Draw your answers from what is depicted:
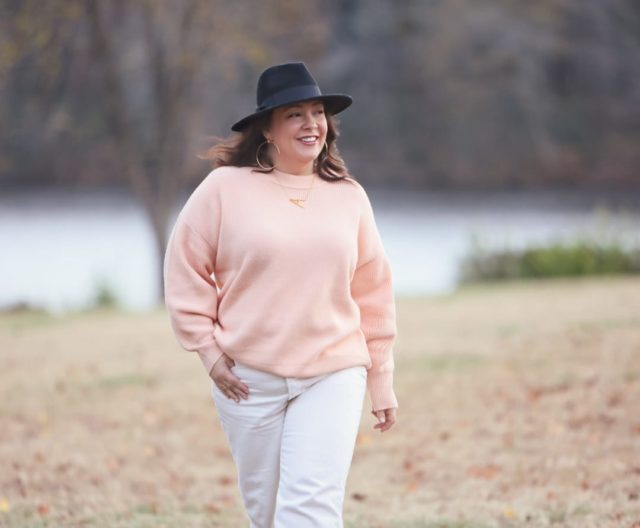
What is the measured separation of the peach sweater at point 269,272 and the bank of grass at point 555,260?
1352 centimetres

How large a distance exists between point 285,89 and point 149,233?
23.7 metres

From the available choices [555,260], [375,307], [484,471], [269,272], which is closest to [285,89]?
[269,272]

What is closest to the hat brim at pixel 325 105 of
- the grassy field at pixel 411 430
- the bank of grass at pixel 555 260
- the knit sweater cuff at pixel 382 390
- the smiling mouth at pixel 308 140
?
the smiling mouth at pixel 308 140

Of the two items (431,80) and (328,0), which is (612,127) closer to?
(431,80)

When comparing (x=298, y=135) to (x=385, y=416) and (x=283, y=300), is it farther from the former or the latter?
(x=385, y=416)

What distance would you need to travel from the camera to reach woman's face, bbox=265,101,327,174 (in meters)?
3.67

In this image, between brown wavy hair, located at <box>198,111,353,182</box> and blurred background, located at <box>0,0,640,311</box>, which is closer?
brown wavy hair, located at <box>198,111,353,182</box>

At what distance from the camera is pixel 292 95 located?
3627 millimetres

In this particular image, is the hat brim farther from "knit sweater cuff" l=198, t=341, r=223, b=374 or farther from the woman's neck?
"knit sweater cuff" l=198, t=341, r=223, b=374

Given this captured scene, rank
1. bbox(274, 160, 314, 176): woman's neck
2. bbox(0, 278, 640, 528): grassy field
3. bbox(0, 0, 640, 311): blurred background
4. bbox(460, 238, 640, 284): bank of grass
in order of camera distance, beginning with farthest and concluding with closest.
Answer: bbox(460, 238, 640, 284): bank of grass → bbox(0, 0, 640, 311): blurred background → bbox(0, 278, 640, 528): grassy field → bbox(274, 160, 314, 176): woman's neck

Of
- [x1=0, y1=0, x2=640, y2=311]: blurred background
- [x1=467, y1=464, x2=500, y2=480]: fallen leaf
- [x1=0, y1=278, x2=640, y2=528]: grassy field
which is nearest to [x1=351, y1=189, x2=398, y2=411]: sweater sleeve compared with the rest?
[x1=0, y1=278, x2=640, y2=528]: grassy field

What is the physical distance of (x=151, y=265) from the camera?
23.0 metres

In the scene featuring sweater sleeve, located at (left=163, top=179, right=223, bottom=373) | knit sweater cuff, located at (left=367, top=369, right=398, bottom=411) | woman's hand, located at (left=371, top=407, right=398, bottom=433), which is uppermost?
sweater sleeve, located at (left=163, top=179, right=223, bottom=373)

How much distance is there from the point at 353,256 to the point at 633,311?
8.75m
